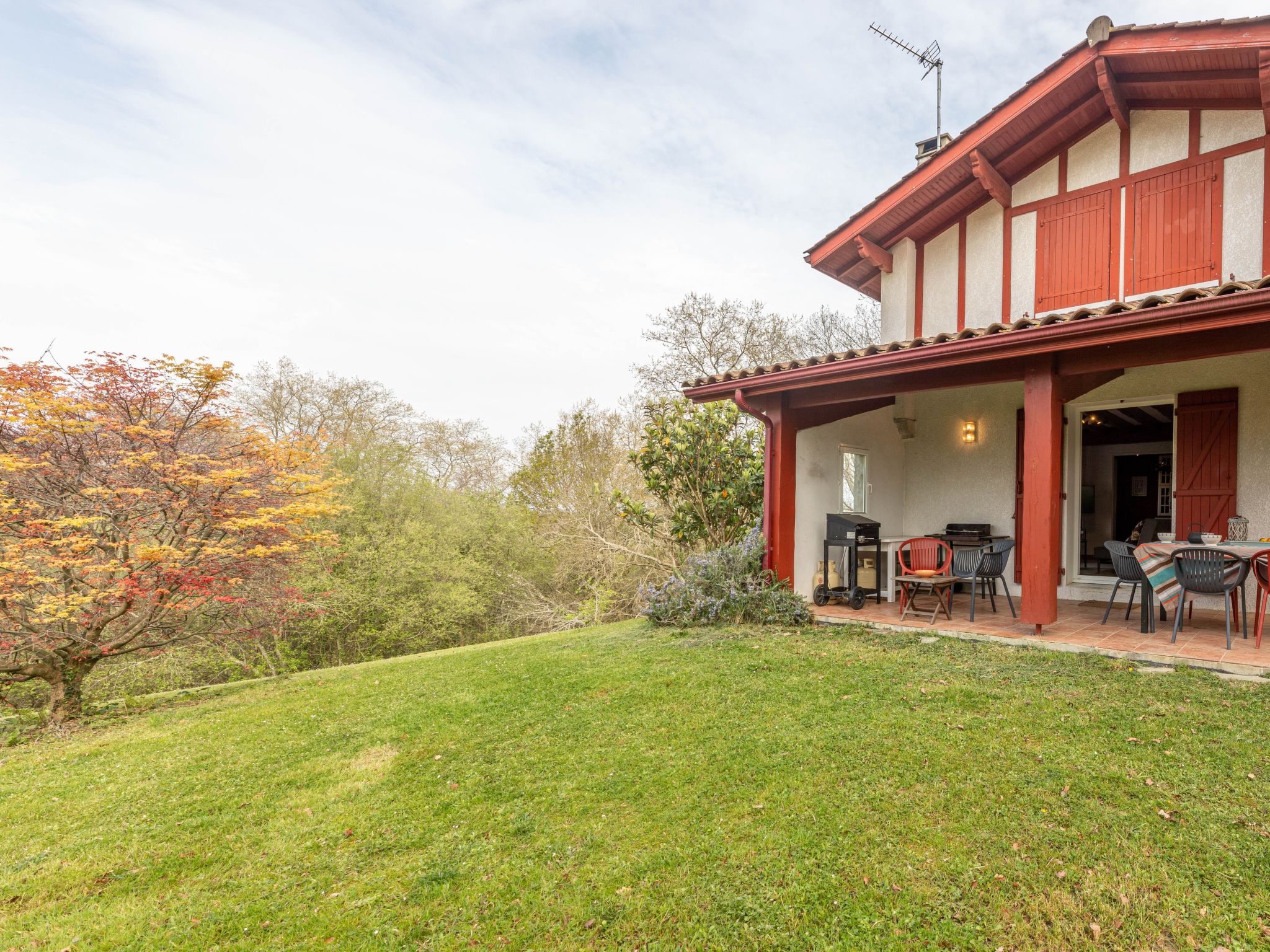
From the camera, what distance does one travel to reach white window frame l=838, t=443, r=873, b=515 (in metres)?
7.44

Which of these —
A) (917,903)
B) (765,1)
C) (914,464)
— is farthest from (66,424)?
(765,1)

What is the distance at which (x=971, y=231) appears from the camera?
761cm

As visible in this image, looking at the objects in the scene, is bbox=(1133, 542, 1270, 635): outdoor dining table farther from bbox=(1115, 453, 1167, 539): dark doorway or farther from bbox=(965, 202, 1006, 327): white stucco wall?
bbox=(1115, 453, 1167, 539): dark doorway

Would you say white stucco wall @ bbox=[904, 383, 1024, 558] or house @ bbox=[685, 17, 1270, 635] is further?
white stucco wall @ bbox=[904, 383, 1024, 558]

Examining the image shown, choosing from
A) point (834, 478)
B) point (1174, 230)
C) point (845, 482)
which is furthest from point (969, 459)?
point (1174, 230)

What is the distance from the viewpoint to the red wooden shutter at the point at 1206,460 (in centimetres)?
606

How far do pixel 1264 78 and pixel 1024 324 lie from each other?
330 cm

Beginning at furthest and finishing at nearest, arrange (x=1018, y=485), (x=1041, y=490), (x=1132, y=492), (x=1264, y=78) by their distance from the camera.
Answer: (x=1132, y=492), (x=1018, y=485), (x=1264, y=78), (x=1041, y=490)

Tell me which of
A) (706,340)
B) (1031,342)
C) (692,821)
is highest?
(706,340)

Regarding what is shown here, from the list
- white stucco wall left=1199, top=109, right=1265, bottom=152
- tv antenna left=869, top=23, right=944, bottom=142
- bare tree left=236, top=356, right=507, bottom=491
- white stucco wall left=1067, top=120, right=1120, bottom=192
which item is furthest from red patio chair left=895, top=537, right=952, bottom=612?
bare tree left=236, top=356, right=507, bottom=491

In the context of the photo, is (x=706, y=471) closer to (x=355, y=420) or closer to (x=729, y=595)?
(x=729, y=595)

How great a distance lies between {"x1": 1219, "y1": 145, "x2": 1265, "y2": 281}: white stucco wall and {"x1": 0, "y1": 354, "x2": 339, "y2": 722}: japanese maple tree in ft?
30.4

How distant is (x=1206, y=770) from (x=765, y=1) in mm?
13418

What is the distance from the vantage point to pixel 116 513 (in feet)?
18.7
